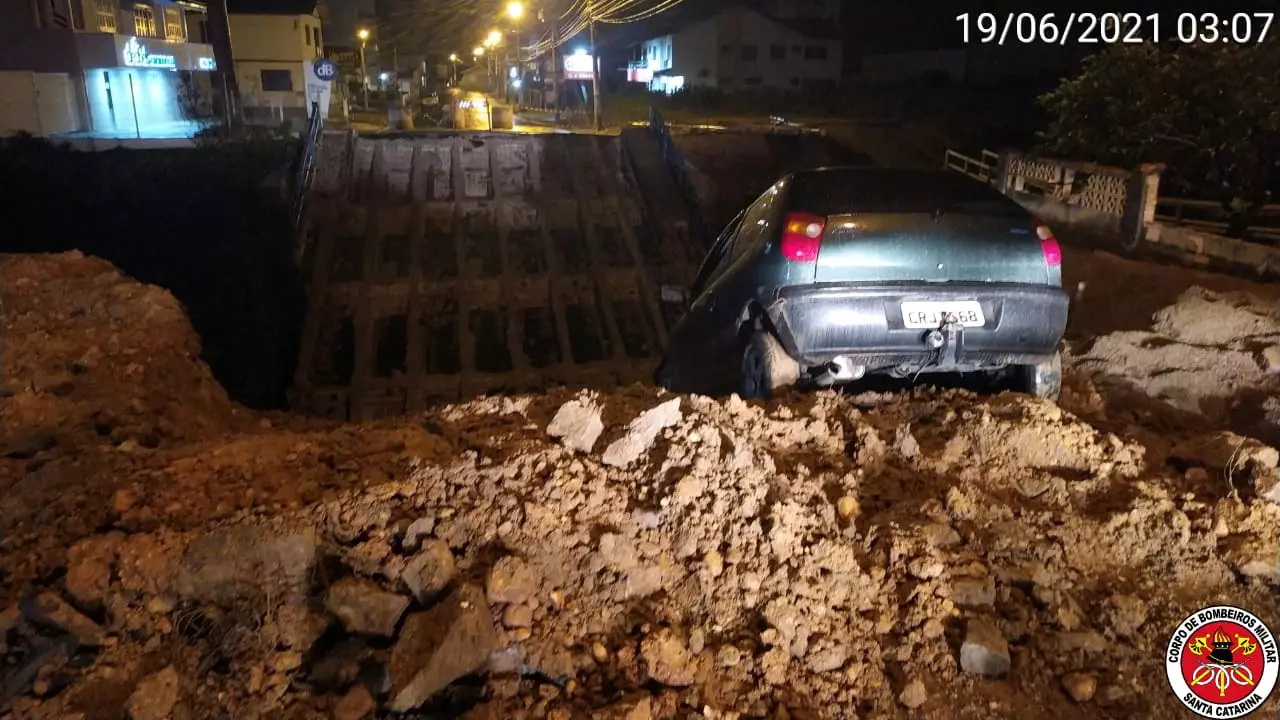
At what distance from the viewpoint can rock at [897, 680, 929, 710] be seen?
9.33ft

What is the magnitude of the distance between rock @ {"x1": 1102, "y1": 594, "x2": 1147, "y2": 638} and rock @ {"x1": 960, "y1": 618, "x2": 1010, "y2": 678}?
0.45 metres

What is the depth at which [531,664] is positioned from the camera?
2828 mm

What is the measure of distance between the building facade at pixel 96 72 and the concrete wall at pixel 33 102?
24 mm

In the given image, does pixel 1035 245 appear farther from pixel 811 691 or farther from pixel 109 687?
pixel 109 687

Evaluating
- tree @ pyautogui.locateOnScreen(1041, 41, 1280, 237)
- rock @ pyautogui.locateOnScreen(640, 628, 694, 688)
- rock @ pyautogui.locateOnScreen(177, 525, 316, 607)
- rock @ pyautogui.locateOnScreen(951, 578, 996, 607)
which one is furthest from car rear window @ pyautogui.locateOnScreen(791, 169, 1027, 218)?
tree @ pyautogui.locateOnScreen(1041, 41, 1280, 237)

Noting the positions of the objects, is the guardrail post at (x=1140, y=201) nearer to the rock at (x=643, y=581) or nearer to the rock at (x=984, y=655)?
the rock at (x=984, y=655)

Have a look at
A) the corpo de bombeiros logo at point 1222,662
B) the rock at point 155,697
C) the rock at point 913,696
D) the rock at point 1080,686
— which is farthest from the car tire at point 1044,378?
the rock at point 155,697

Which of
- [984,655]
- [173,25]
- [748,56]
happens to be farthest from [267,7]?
[984,655]

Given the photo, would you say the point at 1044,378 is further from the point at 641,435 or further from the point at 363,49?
the point at 363,49

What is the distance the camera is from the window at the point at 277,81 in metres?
33.9

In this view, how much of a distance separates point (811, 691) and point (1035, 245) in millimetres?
3262

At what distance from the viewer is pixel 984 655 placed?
2979mm

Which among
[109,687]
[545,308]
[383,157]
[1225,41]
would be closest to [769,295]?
[109,687]

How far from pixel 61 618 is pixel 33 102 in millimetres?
26676
